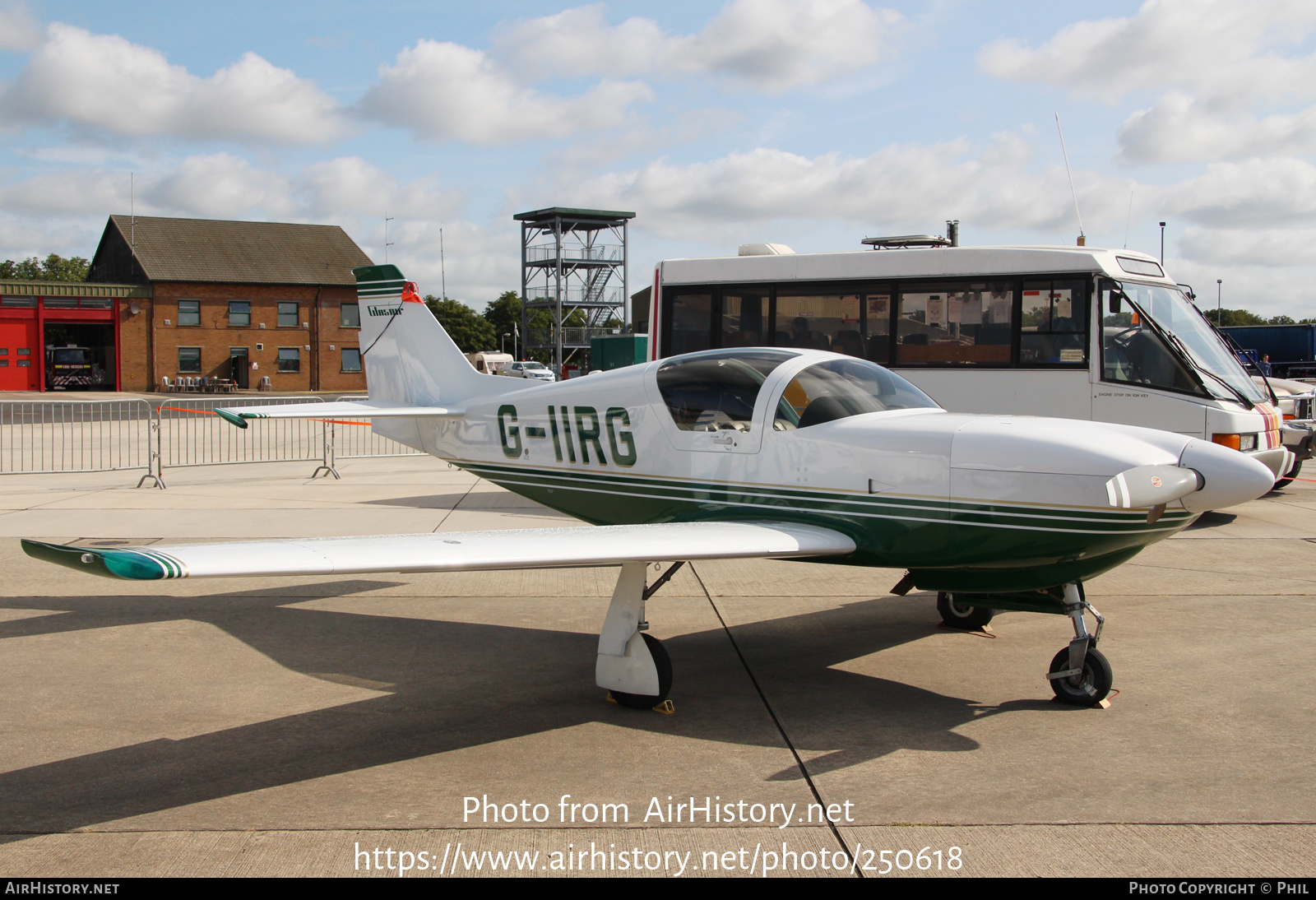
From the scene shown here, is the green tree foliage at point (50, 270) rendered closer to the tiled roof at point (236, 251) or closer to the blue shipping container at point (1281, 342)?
the tiled roof at point (236, 251)

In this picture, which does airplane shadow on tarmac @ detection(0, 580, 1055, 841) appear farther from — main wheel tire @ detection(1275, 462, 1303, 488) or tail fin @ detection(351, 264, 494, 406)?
main wheel tire @ detection(1275, 462, 1303, 488)

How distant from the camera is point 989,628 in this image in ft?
23.0

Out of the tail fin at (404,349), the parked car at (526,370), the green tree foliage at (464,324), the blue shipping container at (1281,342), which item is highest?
the green tree foliage at (464,324)

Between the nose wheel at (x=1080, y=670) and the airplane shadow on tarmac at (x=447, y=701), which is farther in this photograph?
the nose wheel at (x=1080, y=670)

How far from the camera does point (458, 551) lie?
460 centimetres

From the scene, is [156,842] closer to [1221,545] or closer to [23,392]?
[1221,545]

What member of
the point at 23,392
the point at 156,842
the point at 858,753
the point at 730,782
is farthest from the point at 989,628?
the point at 23,392

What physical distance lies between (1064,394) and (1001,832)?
8.14 meters

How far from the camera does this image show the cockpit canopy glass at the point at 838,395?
569 cm

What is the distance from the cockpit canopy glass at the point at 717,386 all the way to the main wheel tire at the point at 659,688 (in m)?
1.44

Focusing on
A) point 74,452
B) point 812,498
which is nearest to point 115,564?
point 812,498

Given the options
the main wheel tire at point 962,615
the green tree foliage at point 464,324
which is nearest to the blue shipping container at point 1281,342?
the main wheel tire at point 962,615

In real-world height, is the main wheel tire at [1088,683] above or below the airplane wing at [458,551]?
below

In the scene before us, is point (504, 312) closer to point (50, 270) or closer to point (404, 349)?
point (50, 270)
